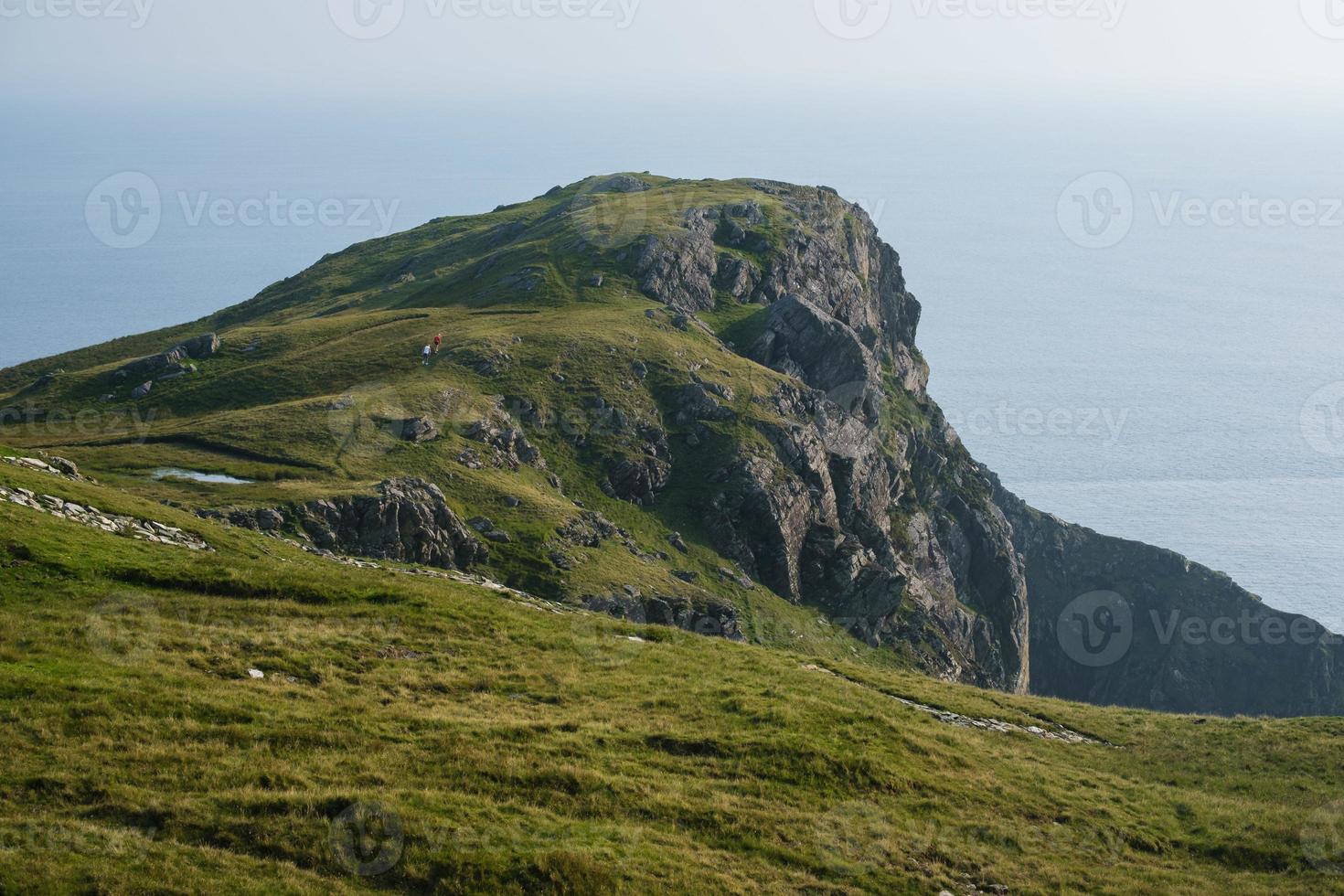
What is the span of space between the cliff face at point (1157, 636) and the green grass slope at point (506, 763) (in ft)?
438

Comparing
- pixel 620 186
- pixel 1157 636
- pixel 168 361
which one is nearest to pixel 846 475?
pixel 168 361

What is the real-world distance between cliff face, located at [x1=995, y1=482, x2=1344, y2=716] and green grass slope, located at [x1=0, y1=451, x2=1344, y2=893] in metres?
134

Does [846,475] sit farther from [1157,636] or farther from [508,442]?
[1157,636]

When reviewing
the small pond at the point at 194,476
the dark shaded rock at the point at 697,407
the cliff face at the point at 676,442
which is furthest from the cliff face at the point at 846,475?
the small pond at the point at 194,476

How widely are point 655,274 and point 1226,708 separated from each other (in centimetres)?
11548

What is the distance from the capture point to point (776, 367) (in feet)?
426

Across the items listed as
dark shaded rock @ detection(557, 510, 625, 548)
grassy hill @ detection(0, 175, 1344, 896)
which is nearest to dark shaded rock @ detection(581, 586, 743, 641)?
grassy hill @ detection(0, 175, 1344, 896)

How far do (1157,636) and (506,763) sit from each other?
554 feet

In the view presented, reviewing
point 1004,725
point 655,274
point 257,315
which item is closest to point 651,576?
point 1004,725

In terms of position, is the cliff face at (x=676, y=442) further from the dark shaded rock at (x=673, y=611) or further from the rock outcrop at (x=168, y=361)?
the rock outcrop at (x=168, y=361)

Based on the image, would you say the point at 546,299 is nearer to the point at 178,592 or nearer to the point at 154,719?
the point at 178,592

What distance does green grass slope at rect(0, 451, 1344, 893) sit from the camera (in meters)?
26.2

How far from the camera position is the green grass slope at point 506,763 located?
26250mm

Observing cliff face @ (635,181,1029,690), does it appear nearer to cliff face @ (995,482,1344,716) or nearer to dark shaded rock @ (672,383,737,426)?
dark shaded rock @ (672,383,737,426)
